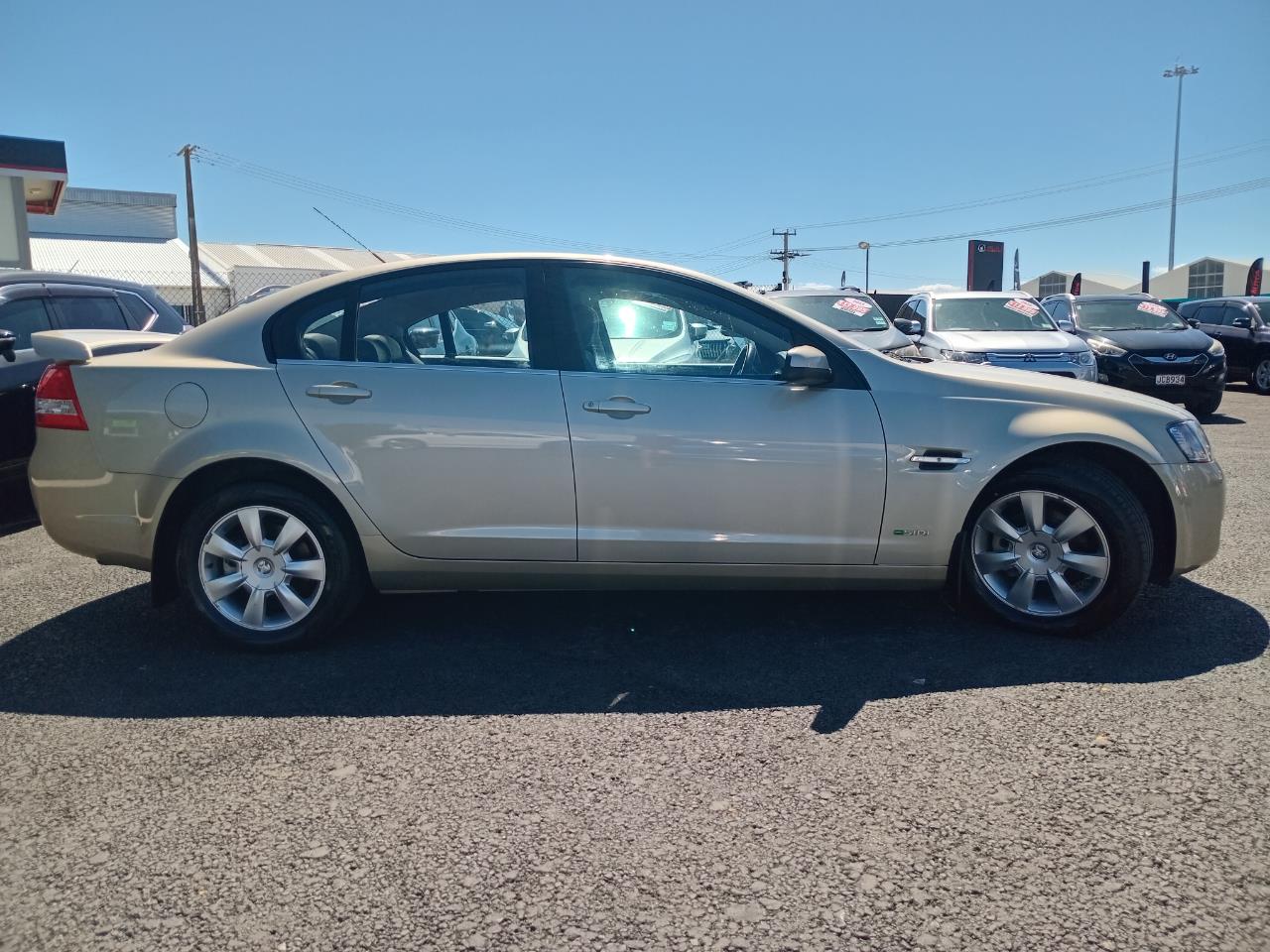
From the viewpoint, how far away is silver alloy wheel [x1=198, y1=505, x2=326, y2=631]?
4.09 m

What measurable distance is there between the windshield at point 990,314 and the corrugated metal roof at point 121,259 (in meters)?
29.7

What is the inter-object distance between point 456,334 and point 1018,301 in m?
10.3

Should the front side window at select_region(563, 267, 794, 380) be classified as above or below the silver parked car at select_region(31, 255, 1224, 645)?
above

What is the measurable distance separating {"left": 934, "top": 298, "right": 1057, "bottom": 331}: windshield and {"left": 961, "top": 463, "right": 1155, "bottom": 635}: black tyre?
333 inches

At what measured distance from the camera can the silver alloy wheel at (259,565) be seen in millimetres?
4086

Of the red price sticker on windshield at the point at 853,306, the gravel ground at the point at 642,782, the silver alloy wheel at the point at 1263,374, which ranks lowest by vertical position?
the gravel ground at the point at 642,782

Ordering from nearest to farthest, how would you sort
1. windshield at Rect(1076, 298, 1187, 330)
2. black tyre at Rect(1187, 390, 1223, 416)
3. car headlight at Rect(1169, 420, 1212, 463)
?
car headlight at Rect(1169, 420, 1212, 463)
black tyre at Rect(1187, 390, 1223, 416)
windshield at Rect(1076, 298, 1187, 330)

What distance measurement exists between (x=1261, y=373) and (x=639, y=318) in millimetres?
17117

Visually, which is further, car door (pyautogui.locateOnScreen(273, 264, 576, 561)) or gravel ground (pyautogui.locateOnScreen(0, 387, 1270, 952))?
car door (pyautogui.locateOnScreen(273, 264, 576, 561))

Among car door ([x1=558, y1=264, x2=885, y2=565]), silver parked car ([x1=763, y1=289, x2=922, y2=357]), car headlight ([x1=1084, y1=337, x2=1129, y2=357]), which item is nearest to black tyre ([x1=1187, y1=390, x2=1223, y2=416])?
car headlight ([x1=1084, y1=337, x2=1129, y2=357])

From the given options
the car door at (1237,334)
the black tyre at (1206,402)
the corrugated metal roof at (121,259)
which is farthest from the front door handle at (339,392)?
the corrugated metal roof at (121,259)

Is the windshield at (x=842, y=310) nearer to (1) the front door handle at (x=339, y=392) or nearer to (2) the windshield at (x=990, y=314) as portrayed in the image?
(2) the windshield at (x=990, y=314)

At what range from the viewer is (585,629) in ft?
14.4

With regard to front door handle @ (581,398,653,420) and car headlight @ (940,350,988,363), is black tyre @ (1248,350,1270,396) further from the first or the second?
front door handle @ (581,398,653,420)
